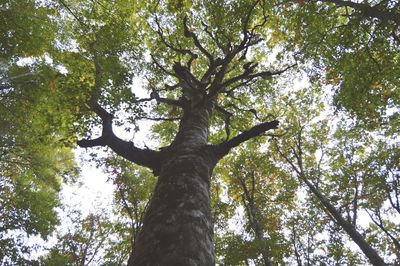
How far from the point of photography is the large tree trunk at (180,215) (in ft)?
7.21

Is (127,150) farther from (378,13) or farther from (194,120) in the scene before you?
(378,13)

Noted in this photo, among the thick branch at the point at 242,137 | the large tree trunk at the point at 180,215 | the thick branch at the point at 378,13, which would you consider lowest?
the large tree trunk at the point at 180,215

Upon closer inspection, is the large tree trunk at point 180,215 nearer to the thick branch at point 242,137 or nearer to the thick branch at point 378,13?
the thick branch at point 242,137

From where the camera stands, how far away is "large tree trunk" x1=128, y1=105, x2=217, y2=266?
2197mm

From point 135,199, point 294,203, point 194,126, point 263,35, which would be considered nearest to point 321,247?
point 294,203

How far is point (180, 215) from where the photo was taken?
2.63 metres

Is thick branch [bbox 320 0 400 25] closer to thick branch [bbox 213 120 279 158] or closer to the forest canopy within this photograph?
the forest canopy

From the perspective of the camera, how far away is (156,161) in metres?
4.17

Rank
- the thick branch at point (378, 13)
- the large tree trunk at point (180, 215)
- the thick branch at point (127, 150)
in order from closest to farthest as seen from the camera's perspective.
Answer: the large tree trunk at point (180, 215) < the thick branch at point (127, 150) < the thick branch at point (378, 13)

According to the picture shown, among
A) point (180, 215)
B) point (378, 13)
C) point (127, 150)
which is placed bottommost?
point (180, 215)

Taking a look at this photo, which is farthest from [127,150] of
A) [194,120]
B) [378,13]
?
[378,13]

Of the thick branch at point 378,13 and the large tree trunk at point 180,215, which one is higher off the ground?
the thick branch at point 378,13

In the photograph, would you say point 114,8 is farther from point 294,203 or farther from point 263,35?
point 294,203

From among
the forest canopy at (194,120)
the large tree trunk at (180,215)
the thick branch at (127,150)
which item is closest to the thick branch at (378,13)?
the forest canopy at (194,120)
